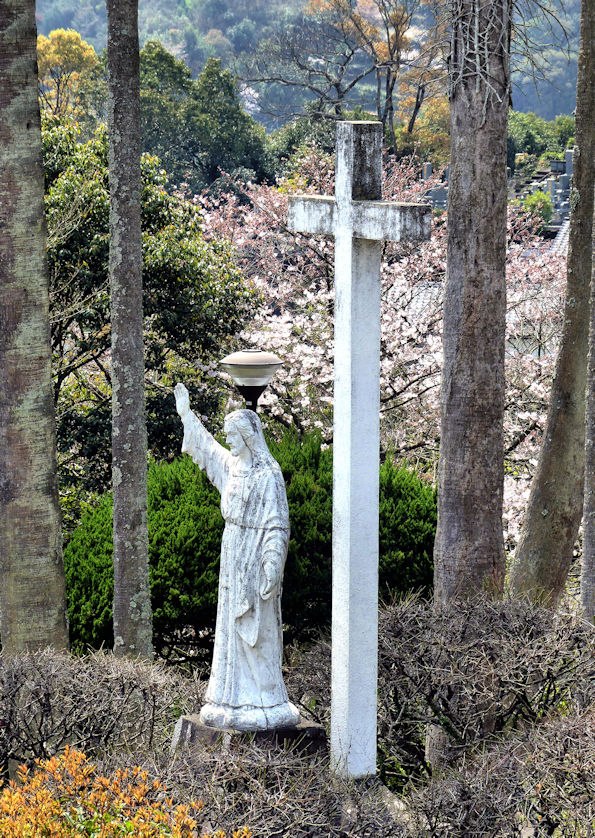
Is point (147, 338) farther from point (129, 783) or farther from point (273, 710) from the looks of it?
point (129, 783)

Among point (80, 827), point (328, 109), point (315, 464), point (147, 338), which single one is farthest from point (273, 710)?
point (328, 109)

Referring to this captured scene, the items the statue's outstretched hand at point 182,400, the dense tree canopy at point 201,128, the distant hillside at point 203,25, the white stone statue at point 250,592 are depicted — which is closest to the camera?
the white stone statue at point 250,592

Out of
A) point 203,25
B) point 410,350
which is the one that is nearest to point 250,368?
point 410,350

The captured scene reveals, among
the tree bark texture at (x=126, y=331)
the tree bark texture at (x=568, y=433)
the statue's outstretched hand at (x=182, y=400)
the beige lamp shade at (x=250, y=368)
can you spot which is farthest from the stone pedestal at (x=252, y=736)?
the tree bark texture at (x=568, y=433)

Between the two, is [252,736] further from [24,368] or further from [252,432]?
[24,368]

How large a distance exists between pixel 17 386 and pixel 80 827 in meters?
3.63

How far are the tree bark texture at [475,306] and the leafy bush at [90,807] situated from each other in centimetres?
336

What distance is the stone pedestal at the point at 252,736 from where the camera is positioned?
551 centimetres

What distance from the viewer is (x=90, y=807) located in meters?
4.22

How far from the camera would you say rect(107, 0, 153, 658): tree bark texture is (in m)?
7.55

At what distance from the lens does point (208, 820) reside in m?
4.35

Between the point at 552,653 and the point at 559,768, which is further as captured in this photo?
the point at 552,653

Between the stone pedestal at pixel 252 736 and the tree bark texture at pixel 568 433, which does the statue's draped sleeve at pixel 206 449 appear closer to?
the stone pedestal at pixel 252 736

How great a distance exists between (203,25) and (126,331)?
2787 inches
